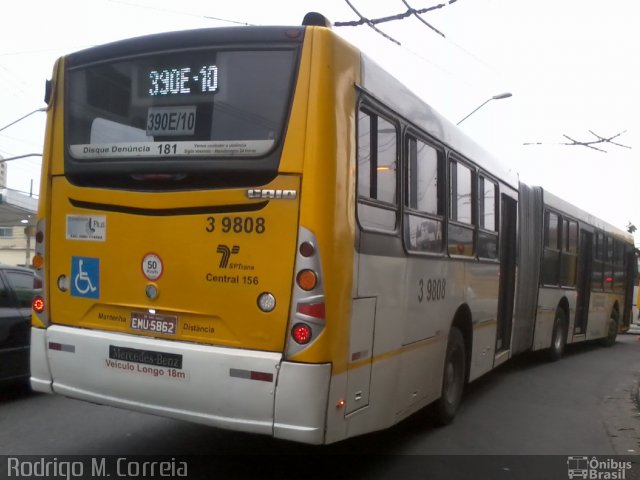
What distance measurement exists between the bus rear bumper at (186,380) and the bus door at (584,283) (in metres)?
10.9

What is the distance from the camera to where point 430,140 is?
5.93 m

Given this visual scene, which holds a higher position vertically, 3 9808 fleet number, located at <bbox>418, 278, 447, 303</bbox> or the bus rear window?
the bus rear window

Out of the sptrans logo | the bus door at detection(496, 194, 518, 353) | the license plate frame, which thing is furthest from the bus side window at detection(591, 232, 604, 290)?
the license plate frame

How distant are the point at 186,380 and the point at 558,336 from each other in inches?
394

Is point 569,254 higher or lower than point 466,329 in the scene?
higher

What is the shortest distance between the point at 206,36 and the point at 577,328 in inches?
462

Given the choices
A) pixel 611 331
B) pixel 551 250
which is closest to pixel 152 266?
pixel 551 250

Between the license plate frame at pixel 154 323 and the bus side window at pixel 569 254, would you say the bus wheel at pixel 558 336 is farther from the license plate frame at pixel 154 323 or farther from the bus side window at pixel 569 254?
the license plate frame at pixel 154 323

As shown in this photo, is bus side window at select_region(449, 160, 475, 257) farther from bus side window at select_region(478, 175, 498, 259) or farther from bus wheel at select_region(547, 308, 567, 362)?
bus wheel at select_region(547, 308, 567, 362)

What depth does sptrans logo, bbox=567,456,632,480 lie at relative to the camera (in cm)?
547

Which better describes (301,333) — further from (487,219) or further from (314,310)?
(487,219)

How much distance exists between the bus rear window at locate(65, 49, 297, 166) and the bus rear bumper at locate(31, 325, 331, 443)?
4.27ft

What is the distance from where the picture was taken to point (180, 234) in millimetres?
4402

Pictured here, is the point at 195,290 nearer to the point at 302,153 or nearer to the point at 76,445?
the point at 302,153
